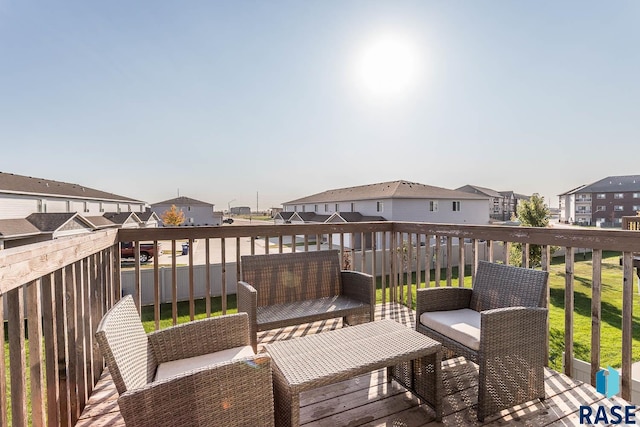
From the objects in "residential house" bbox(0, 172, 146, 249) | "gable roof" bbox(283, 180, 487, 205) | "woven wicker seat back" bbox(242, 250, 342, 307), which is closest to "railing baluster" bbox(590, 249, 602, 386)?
"woven wicker seat back" bbox(242, 250, 342, 307)

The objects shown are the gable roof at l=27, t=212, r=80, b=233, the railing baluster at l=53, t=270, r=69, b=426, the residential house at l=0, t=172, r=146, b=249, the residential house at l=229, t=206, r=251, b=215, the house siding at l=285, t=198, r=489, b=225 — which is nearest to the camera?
the railing baluster at l=53, t=270, r=69, b=426

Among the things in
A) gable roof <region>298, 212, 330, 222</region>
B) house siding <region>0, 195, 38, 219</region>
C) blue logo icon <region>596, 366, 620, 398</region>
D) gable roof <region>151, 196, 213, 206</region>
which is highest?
gable roof <region>151, 196, 213, 206</region>

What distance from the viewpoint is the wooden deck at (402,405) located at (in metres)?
1.90

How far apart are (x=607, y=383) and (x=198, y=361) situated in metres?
2.71

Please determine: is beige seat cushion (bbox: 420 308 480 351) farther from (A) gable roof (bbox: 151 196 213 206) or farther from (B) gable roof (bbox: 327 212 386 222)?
(A) gable roof (bbox: 151 196 213 206)

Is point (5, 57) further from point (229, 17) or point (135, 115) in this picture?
point (229, 17)

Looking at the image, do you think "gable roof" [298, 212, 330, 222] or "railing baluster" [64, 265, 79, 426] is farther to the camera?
"gable roof" [298, 212, 330, 222]

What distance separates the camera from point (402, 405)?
80.1 inches

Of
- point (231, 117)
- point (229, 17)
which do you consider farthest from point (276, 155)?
point (229, 17)

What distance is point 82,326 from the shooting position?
201 centimetres

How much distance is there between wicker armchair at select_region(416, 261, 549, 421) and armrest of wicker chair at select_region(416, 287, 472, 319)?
0.01 meters

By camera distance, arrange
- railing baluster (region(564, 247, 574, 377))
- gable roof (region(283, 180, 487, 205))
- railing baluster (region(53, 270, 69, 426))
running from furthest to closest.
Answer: gable roof (region(283, 180, 487, 205)) → railing baluster (region(564, 247, 574, 377)) → railing baluster (region(53, 270, 69, 426))

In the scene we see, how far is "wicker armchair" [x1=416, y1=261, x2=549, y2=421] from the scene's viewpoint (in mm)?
1903

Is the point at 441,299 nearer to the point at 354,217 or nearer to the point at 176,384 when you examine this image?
the point at 176,384
